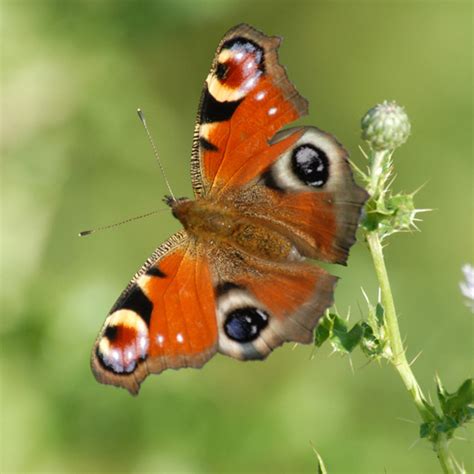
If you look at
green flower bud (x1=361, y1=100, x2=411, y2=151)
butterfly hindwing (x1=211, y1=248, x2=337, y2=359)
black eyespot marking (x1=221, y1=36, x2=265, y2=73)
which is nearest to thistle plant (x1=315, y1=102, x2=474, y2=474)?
green flower bud (x1=361, y1=100, x2=411, y2=151)

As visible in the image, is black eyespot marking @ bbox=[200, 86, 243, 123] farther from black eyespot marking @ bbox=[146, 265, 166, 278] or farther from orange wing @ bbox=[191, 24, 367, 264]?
black eyespot marking @ bbox=[146, 265, 166, 278]

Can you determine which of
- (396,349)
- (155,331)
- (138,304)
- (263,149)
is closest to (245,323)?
(155,331)

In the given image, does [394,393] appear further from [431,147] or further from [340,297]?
[431,147]

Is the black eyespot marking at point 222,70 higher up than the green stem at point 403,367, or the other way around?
the black eyespot marking at point 222,70

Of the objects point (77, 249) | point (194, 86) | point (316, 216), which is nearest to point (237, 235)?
point (316, 216)

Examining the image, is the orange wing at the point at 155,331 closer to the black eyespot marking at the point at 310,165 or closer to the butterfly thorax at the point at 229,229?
the butterfly thorax at the point at 229,229

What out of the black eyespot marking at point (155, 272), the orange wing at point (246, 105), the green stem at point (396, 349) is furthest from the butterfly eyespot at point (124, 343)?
the green stem at point (396, 349)

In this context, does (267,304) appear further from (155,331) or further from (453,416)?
(453,416)
